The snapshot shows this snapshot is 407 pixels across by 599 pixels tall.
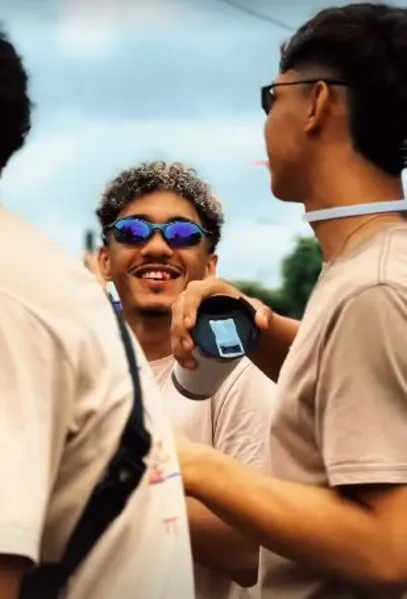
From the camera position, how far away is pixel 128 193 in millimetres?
3836

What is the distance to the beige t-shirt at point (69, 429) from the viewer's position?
5.09ft

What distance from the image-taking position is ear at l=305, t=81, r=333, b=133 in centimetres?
248

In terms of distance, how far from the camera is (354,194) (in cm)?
244

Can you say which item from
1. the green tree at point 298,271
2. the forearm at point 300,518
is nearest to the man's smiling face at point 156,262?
the forearm at point 300,518

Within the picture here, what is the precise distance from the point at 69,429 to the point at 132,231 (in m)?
2.11

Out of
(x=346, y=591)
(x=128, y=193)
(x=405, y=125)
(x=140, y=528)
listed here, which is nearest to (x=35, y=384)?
(x=140, y=528)

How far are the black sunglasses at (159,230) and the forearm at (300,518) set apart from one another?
1.52 metres

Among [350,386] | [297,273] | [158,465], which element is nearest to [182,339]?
[350,386]

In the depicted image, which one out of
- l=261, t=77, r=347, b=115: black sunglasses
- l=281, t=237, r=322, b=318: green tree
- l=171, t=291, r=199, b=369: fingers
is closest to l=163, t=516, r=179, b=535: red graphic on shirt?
l=171, t=291, r=199, b=369: fingers

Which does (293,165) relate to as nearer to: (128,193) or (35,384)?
(35,384)

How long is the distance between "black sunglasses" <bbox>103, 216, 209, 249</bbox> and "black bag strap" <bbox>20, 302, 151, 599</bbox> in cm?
202

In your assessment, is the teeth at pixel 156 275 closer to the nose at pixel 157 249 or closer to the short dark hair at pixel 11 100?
the nose at pixel 157 249

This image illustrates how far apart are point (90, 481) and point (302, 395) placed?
0.73 metres

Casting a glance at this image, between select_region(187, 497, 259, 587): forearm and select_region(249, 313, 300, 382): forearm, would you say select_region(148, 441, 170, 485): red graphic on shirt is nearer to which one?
select_region(187, 497, 259, 587): forearm
